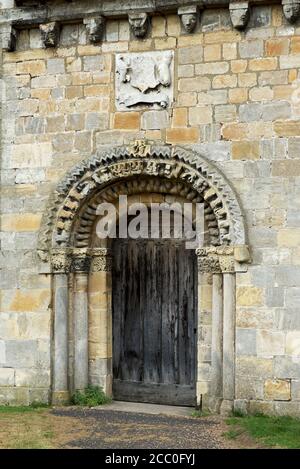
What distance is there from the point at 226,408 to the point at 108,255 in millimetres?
2434

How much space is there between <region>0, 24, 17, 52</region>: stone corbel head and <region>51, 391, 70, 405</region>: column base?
4402 mm

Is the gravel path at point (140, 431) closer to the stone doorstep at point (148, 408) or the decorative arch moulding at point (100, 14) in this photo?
the stone doorstep at point (148, 408)

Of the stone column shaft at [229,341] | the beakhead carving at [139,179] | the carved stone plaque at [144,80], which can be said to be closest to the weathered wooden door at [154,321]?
the beakhead carving at [139,179]

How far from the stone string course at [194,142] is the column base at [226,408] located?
0.58 feet

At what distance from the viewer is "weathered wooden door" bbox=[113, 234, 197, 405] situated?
912 centimetres

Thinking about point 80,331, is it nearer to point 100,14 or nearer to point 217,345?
point 217,345

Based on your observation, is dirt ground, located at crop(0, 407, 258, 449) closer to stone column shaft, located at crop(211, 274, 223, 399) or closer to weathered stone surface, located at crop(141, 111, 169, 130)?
stone column shaft, located at crop(211, 274, 223, 399)

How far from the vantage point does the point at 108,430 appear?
25.2 ft

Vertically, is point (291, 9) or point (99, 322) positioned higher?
point (291, 9)

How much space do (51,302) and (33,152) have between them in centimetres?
192

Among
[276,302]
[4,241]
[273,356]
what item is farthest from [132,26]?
[273,356]

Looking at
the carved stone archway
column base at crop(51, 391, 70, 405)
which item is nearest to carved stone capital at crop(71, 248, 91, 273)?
the carved stone archway

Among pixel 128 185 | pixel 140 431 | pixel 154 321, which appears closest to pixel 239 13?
pixel 128 185

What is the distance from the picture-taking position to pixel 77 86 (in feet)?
29.3
